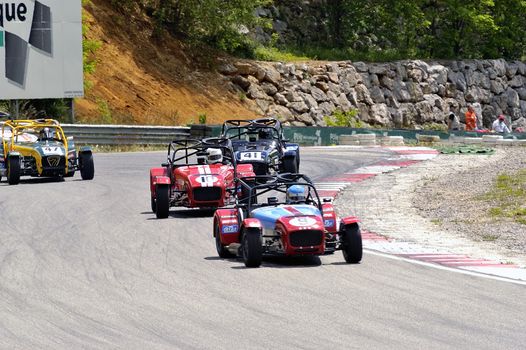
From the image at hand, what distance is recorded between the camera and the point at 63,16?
124ft

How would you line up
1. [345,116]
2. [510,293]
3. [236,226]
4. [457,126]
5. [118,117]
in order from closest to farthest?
[510,293]
[236,226]
[118,117]
[345,116]
[457,126]

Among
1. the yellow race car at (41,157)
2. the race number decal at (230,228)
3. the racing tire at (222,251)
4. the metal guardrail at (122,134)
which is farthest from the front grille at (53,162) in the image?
the race number decal at (230,228)

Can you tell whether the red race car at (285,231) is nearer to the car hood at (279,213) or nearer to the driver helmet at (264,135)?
the car hood at (279,213)

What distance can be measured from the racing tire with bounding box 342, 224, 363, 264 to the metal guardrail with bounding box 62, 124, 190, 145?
74.1 ft

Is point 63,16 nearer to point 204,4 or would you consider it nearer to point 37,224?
point 204,4

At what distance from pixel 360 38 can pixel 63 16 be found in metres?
22.7

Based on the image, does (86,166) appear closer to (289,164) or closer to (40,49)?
Result: (289,164)

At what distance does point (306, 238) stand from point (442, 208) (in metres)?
7.93

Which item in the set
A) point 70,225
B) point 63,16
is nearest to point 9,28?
point 63,16

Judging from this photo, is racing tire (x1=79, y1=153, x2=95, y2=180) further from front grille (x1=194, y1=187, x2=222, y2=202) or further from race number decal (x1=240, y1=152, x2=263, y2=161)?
front grille (x1=194, y1=187, x2=222, y2=202)

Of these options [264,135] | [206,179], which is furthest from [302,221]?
[264,135]

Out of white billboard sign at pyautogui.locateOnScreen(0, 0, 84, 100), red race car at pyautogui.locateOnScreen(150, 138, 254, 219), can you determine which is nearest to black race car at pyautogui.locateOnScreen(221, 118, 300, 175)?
red race car at pyautogui.locateOnScreen(150, 138, 254, 219)

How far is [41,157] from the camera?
25.4 m

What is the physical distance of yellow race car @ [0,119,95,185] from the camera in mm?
25312
